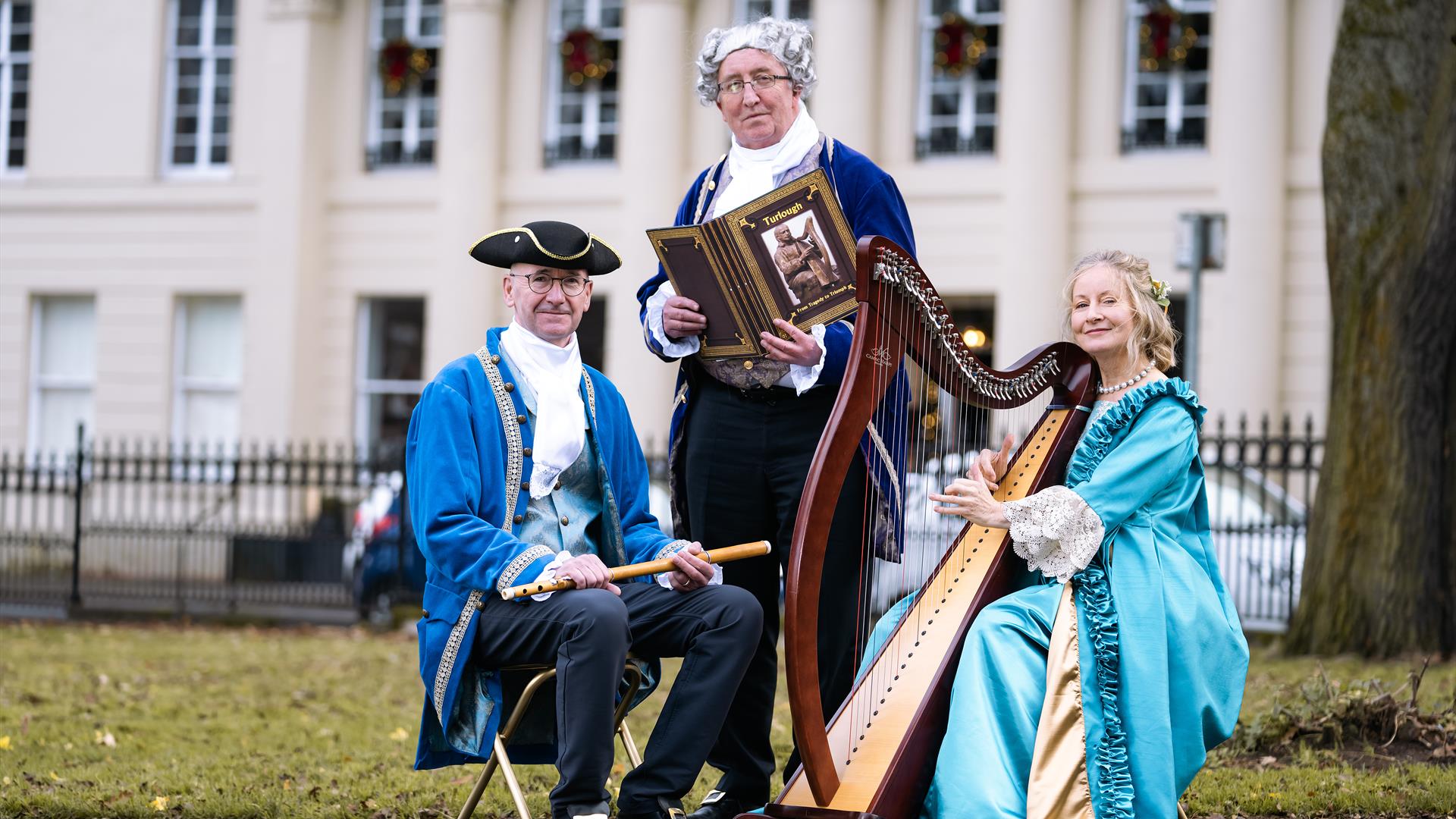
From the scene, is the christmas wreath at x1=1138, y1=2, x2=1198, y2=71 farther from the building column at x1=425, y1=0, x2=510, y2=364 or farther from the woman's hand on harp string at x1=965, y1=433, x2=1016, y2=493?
the woman's hand on harp string at x1=965, y1=433, x2=1016, y2=493

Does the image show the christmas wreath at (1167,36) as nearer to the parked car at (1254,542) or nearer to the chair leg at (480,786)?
the parked car at (1254,542)

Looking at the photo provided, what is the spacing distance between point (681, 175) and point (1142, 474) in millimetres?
13203

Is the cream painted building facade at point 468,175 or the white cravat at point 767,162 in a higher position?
the cream painted building facade at point 468,175

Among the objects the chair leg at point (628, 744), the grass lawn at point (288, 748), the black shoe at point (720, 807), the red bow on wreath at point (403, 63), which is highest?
the red bow on wreath at point (403, 63)

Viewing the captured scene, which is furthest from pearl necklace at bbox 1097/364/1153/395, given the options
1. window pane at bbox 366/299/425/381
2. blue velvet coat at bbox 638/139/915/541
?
window pane at bbox 366/299/425/381

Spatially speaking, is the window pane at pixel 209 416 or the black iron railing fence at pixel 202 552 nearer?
the black iron railing fence at pixel 202 552

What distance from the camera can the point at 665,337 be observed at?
4316mm

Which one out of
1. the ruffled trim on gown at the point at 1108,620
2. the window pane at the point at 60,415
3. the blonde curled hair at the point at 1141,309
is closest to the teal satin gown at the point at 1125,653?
the ruffled trim on gown at the point at 1108,620

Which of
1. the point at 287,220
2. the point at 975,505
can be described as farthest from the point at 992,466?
the point at 287,220

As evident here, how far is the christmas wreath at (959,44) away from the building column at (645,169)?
8.40 feet

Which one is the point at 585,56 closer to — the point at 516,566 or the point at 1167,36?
the point at 1167,36

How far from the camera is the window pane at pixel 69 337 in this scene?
60.1 ft

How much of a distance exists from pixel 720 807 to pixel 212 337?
15.0 m

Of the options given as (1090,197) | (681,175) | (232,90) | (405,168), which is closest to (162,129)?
(232,90)
